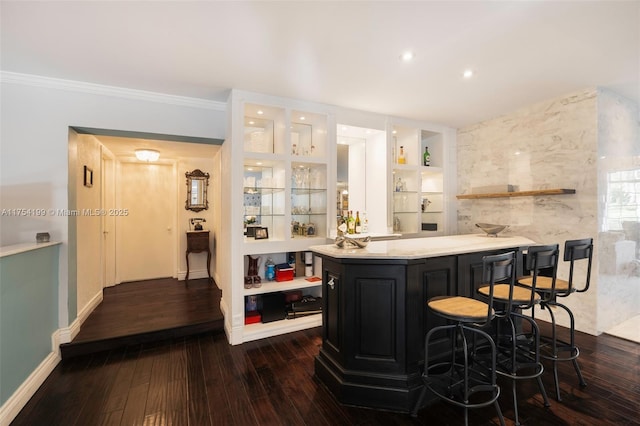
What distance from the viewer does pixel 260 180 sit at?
352cm

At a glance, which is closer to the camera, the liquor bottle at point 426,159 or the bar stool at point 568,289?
the bar stool at point 568,289

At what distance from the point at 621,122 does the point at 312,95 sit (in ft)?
12.6

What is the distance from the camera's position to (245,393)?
7.35ft

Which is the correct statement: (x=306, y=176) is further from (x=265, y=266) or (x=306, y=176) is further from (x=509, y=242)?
(x=509, y=242)

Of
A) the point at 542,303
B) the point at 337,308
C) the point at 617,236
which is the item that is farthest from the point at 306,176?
the point at 617,236

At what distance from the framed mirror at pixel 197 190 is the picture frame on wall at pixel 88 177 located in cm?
180

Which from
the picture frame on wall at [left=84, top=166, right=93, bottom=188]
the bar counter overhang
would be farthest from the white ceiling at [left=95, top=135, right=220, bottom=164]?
the bar counter overhang

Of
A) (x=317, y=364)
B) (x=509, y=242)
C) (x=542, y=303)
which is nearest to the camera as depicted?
(x=542, y=303)

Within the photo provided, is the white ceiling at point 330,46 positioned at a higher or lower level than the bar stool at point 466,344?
higher

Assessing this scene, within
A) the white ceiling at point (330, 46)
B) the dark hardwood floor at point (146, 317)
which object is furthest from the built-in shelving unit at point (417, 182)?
the dark hardwood floor at point (146, 317)

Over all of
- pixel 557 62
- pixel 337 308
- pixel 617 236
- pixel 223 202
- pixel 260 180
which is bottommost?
pixel 337 308

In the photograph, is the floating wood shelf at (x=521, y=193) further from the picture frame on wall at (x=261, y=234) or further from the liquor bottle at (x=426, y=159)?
the picture frame on wall at (x=261, y=234)

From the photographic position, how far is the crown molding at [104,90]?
270cm

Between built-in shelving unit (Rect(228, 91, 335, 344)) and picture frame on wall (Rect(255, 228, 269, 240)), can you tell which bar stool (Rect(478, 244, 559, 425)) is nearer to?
built-in shelving unit (Rect(228, 91, 335, 344))
